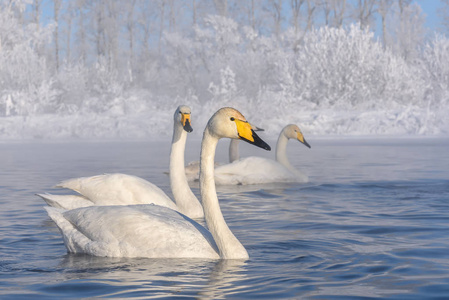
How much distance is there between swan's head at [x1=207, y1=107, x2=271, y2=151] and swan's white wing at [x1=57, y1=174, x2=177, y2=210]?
2.37m

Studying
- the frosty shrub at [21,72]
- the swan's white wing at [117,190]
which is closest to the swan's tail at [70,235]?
the swan's white wing at [117,190]

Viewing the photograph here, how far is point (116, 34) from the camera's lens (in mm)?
48406

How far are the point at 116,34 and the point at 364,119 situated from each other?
25406mm

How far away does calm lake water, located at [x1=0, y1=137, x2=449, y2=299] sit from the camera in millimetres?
4410

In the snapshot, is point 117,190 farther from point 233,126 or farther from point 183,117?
point 233,126

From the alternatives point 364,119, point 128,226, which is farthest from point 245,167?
point 364,119

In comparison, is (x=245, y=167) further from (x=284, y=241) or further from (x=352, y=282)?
(x=352, y=282)

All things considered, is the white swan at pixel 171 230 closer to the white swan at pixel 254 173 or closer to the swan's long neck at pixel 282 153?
the white swan at pixel 254 173

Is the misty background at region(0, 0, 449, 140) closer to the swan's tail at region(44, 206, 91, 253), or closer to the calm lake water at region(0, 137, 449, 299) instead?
the calm lake water at region(0, 137, 449, 299)

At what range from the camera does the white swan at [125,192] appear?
287 inches

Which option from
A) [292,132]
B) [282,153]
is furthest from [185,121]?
[292,132]

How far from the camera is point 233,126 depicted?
4.94 meters

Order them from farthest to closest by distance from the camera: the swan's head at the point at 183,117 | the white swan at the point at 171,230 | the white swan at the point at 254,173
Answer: the white swan at the point at 254,173 → the swan's head at the point at 183,117 → the white swan at the point at 171,230

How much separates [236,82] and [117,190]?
3022 centimetres
